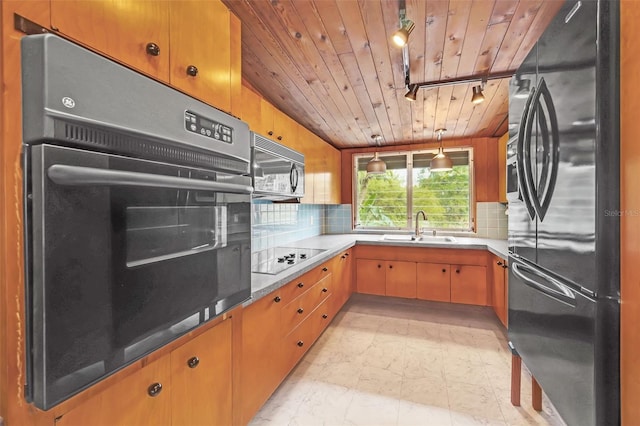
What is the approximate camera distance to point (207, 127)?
3.08 ft

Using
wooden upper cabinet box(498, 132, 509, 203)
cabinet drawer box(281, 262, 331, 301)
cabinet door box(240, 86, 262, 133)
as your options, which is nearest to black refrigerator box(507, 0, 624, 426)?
cabinet drawer box(281, 262, 331, 301)

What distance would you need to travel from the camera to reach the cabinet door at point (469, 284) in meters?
3.08

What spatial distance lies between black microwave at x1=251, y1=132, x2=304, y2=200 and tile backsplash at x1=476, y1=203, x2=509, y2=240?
8.74 ft

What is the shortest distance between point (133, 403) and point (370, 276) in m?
2.97

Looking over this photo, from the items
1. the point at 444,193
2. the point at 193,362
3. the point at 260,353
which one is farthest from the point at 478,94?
the point at 193,362

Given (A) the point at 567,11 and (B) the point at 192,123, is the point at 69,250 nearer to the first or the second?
(B) the point at 192,123

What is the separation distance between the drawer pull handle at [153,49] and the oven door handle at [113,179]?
42cm

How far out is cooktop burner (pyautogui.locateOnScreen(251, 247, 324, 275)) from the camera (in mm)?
1794

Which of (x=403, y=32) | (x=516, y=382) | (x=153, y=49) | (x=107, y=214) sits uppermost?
(x=403, y=32)

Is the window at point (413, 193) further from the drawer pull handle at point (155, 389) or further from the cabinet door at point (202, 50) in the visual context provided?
the drawer pull handle at point (155, 389)

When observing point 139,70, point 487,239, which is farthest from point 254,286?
point 487,239

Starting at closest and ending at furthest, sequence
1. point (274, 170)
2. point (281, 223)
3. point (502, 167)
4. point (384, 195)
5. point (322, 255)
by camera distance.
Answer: point (274, 170)
point (322, 255)
point (281, 223)
point (502, 167)
point (384, 195)

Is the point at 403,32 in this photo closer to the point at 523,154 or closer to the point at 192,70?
the point at 523,154

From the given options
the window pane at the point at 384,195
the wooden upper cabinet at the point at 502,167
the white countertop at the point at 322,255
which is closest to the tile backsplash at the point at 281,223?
the white countertop at the point at 322,255
